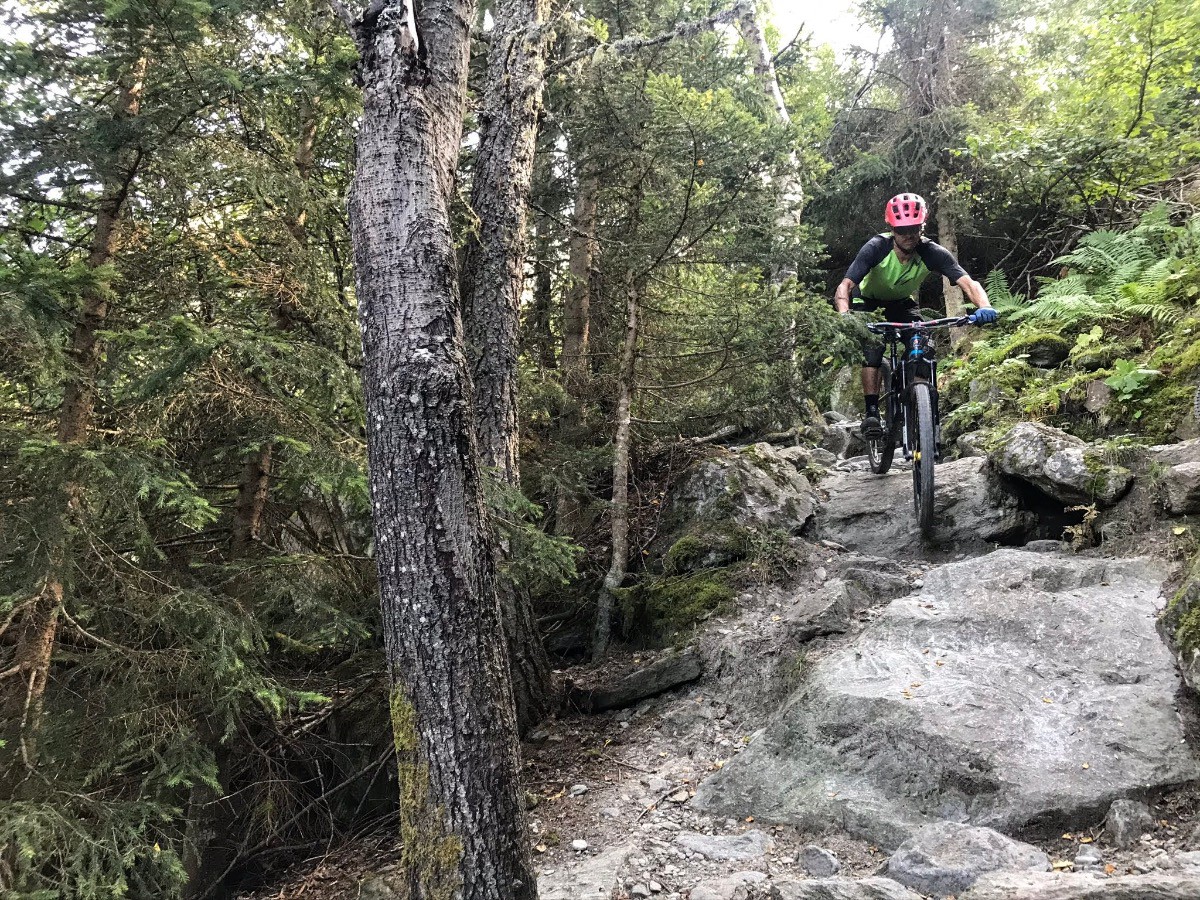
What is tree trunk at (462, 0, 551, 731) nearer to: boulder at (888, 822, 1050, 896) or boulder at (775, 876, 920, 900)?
boulder at (775, 876, 920, 900)

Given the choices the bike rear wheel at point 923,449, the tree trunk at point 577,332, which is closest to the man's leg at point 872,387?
the bike rear wheel at point 923,449

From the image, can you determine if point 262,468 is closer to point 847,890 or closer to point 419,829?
point 419,829

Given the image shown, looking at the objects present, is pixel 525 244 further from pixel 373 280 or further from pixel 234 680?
pixel 234 680

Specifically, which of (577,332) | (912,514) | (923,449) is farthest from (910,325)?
(577,332)

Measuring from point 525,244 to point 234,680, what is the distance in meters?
3.70

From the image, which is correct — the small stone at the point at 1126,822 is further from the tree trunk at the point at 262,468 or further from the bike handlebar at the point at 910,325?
the tree trunk at the point at 262,468

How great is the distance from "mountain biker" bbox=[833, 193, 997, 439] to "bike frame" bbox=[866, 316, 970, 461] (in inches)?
8.8

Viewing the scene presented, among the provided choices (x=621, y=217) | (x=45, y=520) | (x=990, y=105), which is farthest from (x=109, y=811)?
(x=990, y=105)

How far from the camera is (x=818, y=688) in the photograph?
14.6 feet

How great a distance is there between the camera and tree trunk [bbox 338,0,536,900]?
2977mm

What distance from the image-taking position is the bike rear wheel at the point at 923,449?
598 centimetres

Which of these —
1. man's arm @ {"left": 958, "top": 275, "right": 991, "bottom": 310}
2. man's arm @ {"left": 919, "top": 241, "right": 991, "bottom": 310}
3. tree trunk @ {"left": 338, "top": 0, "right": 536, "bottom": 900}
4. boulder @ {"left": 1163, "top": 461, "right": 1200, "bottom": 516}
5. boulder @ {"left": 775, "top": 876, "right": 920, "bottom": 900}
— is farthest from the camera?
man's arm @ {"left": 919, "top": 241, "right": 991, "bottom": 310}

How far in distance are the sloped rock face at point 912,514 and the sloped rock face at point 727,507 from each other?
15.5 inches

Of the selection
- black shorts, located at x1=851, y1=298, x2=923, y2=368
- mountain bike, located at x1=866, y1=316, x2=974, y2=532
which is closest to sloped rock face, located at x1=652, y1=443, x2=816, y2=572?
mountain bike, located at x1=866, y1=316, x2=974, y2=532
